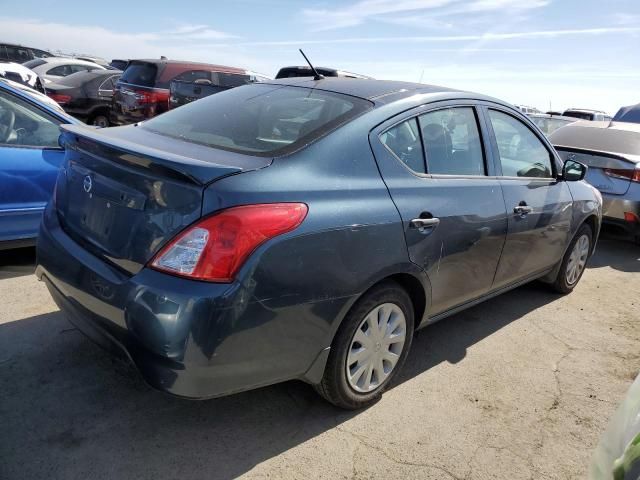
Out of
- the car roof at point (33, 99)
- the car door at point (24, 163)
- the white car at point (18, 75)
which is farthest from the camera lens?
the white car at point (18, 75)

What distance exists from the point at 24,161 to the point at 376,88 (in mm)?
2808

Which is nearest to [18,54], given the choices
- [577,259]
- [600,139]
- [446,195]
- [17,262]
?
[17,262]

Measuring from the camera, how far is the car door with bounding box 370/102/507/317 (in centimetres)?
276

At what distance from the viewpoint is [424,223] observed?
110 inches

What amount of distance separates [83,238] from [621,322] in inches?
162

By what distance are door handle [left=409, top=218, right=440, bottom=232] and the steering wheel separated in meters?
3.28

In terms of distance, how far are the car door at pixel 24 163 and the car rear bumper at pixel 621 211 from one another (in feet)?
19.1

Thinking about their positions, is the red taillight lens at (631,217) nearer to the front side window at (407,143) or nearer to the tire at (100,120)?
the front side window at (407,143)

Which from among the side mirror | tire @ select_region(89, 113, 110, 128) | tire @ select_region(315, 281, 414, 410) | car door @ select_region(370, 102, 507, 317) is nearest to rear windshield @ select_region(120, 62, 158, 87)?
tire @ select_region(89, 113, 110, 128)

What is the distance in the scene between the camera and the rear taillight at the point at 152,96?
9820 millimetres

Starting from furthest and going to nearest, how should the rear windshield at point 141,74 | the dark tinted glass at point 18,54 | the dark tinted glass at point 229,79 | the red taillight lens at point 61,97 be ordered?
the dark tinted glass at point 18,54
the red taillight lens at point 61,97
the dark tinted glass at point 229,79
the rear windshield at point 141,74

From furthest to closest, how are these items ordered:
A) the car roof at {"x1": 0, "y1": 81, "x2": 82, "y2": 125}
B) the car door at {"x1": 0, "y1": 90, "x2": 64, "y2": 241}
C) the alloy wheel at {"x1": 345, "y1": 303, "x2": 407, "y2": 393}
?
the car roof at {"x1": 0, "y1": 81, "x2": 82, "y2": 125}
the car door at {"x1": 0, "y1": 90, "x2": 64, "y2": 241}
the alloy wheel at {"x1": 345, "y1": 303, "x2": 407, "y2": 393}

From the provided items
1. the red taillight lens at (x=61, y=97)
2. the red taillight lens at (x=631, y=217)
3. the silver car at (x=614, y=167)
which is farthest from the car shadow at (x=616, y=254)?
the red taillight lens at (x=61, y=97)

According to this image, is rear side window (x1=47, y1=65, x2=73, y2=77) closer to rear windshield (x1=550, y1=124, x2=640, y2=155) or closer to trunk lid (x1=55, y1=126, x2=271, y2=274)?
rear windshield (x1=550, y1=124, x2=640, y2=155)
